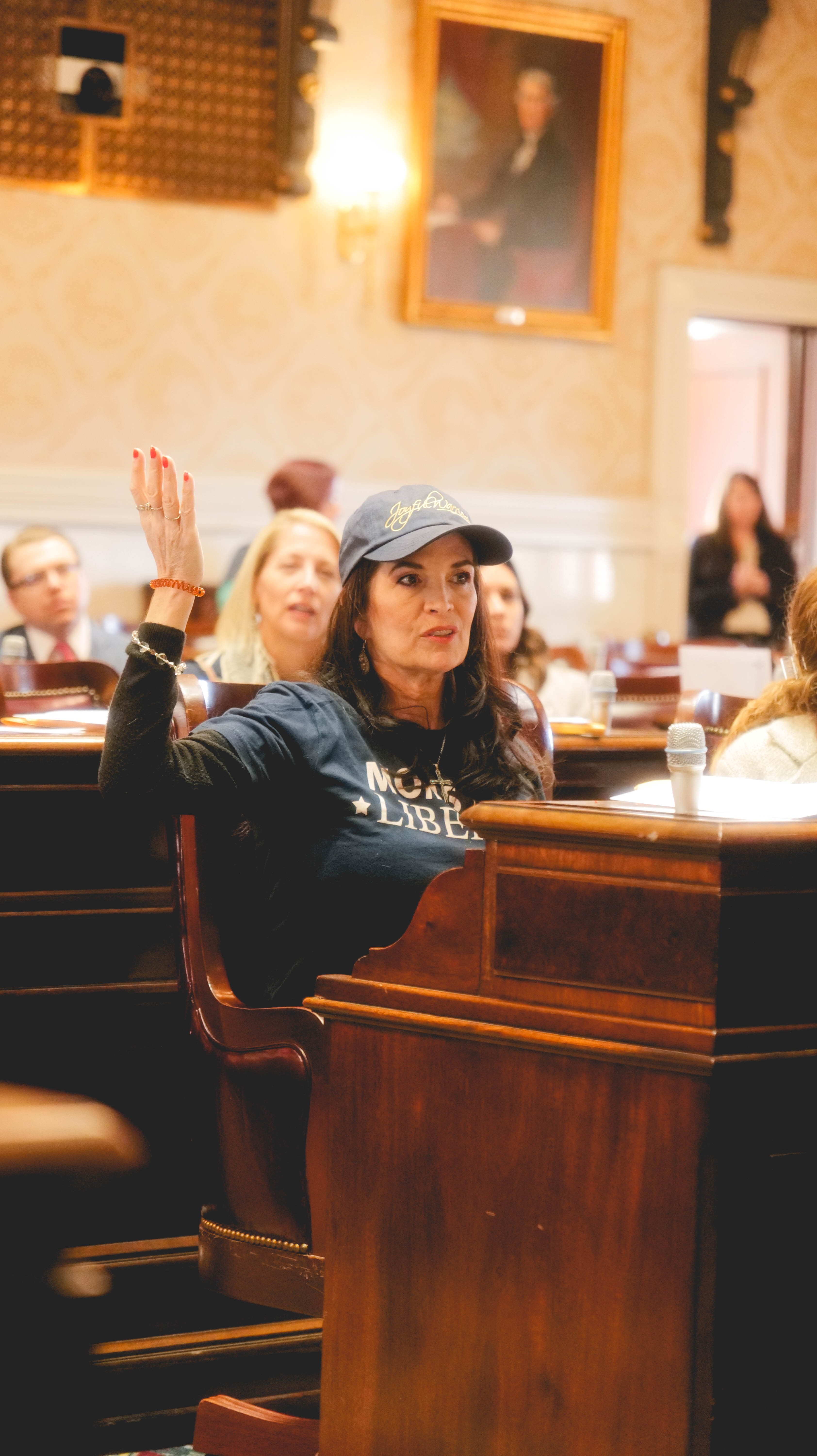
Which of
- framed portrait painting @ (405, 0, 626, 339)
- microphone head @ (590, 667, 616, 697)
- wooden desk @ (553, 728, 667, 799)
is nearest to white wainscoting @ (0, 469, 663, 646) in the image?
framed portrait painting @ (405, 0, 626, 339)

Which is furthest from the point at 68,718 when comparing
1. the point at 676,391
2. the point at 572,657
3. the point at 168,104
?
the point at 676,391

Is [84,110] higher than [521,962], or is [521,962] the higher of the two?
[84,110]

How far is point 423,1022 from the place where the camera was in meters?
1.36

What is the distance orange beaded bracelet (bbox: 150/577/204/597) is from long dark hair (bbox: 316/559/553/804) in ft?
1.09

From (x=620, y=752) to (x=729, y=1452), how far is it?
1.93m

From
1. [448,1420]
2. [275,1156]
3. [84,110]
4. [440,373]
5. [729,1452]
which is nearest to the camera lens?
[729,1452]

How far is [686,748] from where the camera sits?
134 centimetres

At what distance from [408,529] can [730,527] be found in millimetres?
5394

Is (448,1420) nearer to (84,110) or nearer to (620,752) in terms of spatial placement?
(620,752)

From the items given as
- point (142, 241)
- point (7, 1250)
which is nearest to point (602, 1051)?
point (7, 1250)

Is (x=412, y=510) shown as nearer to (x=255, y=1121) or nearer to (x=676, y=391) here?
(x=255, y=1121)

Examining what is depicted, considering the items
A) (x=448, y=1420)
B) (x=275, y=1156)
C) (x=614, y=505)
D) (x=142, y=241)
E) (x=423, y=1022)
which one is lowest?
(x=448, y=1420)

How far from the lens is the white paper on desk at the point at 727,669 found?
3.64 meters

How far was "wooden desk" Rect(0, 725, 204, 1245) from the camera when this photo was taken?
2344 mm
